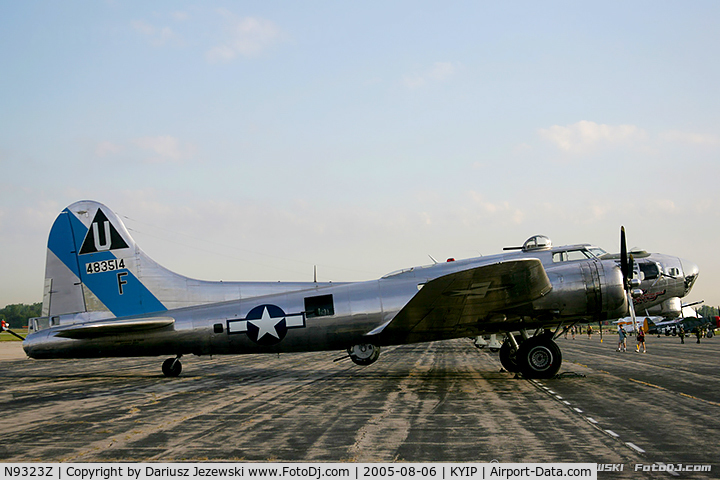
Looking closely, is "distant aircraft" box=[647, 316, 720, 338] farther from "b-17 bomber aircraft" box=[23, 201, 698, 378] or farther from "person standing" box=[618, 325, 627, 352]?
"b-17 bomber aircraft" box=[23, 201, 698, 378]

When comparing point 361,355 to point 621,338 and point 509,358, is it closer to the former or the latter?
point 509,358

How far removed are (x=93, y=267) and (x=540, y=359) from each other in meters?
15.3

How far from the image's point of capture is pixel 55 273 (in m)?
18.6

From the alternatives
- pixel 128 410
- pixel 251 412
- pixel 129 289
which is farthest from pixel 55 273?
pixel 251 412

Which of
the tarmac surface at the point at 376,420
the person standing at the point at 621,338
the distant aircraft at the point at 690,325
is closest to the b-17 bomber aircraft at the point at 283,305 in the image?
the tarmac surface at the point at 376,420

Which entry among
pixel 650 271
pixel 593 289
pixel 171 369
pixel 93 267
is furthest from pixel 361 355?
pixel 650 271

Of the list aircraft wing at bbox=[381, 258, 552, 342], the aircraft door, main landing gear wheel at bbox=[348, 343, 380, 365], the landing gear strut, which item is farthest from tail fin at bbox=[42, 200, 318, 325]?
the aircraft door

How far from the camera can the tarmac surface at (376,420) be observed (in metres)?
7.69

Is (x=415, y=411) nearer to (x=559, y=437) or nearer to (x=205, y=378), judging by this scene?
(x=559, y=437)

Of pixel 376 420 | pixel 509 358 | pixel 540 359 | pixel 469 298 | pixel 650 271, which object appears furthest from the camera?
pixel 509 358

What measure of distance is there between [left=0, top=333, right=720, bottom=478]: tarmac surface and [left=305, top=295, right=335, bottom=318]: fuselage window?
224cm

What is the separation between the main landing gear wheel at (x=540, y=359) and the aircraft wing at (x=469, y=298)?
4.58ft

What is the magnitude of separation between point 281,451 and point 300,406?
4784 millimetres

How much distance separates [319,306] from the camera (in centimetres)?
1727
